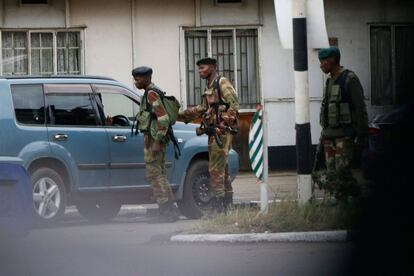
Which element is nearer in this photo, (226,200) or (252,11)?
(226,200)

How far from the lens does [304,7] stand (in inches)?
383

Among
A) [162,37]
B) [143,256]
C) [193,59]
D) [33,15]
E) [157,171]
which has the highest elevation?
[33,15]

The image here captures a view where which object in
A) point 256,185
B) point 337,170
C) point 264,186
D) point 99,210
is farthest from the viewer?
point 256,185

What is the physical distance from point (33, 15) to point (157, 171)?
8.46m

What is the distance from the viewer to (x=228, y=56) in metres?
19.6

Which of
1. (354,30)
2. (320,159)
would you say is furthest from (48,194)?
(354,30)

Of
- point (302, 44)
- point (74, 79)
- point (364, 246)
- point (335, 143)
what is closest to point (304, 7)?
point (302, 44)

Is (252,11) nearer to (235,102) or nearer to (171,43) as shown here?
(171,43)

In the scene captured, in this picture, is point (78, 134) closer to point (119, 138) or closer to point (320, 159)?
point (119, 138)

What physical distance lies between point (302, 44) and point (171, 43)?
9.78m

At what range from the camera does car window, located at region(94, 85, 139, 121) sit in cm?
1195

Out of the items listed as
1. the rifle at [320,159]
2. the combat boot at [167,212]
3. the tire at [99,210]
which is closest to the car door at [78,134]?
the combat boot at [167,212]

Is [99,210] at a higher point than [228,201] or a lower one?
lower

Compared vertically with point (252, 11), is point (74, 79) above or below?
below
